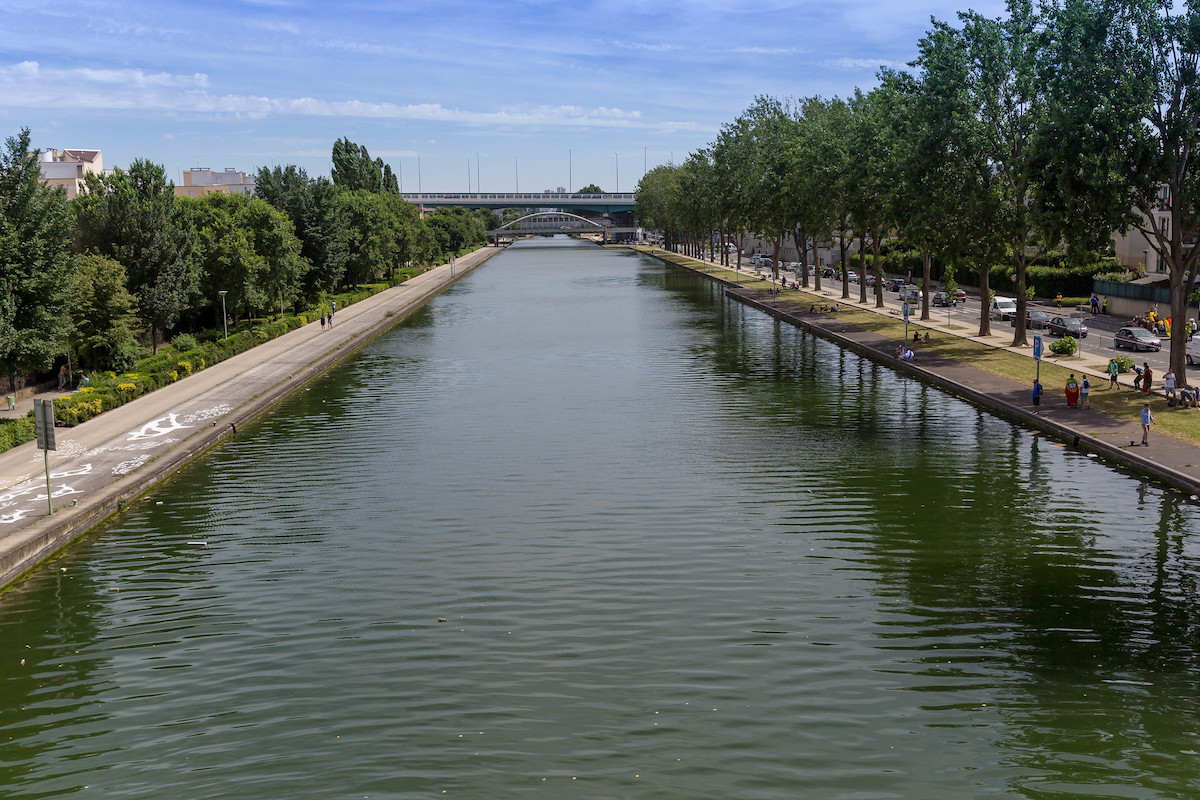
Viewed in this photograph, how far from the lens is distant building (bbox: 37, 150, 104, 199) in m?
156

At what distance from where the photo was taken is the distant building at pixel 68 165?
511 ft

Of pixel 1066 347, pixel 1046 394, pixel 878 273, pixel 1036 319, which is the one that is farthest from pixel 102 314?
pixel 1036 319

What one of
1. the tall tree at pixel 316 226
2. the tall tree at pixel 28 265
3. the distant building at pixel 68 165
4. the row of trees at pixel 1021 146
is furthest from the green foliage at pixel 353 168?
the tall tree at pixel 28 265

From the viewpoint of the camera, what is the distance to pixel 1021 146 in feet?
182

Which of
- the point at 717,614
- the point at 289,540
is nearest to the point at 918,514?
the point at 717,614

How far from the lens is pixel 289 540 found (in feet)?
85.4

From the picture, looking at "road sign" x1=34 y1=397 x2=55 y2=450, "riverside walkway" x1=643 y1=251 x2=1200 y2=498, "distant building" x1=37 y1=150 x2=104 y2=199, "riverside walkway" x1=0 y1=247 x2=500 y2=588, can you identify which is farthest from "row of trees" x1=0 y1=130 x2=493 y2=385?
"distant building" x1=37 y1=150 x2=104 y2=199

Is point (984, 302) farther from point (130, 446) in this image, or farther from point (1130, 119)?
point (130, 446)

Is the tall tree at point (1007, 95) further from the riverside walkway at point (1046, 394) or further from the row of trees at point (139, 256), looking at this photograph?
the row of trees at point (139, 256)

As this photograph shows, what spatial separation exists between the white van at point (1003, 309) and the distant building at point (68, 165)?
12457 cm

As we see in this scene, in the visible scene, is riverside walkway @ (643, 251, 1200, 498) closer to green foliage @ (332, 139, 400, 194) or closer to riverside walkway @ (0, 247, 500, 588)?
riverside walkway @ (0, 247, 500, 588)

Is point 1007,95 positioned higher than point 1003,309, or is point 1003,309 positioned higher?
point 1007,95

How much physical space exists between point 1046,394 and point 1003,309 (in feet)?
105

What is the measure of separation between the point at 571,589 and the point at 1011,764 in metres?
9.61
